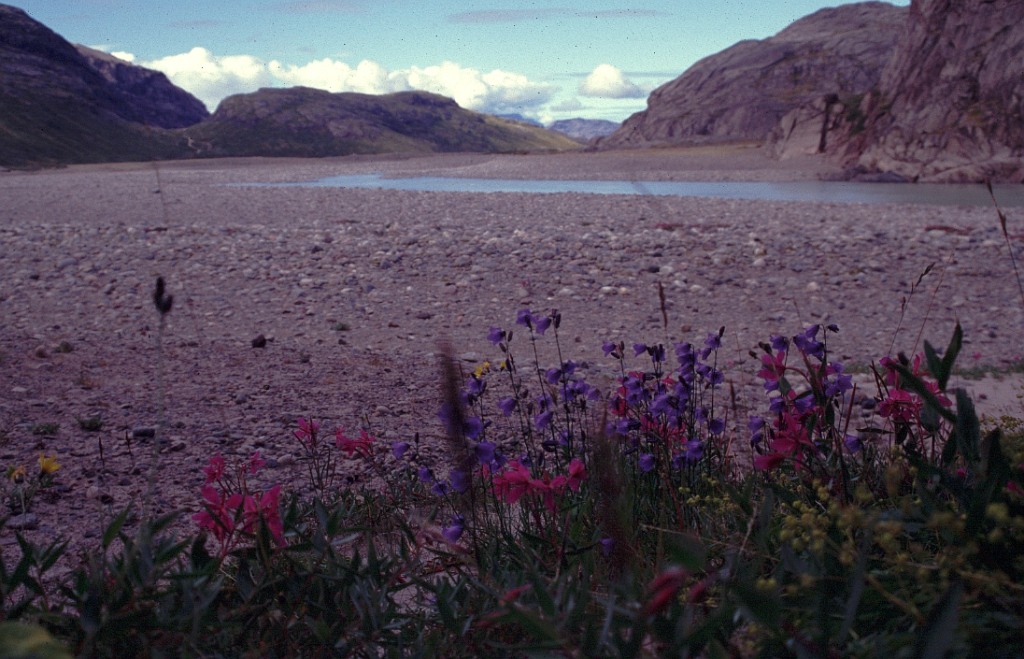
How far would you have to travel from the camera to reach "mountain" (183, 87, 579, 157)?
13375 centimetres

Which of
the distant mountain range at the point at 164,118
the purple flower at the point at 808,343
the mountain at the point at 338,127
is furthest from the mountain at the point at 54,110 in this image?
the purple flower at the point at 808,343

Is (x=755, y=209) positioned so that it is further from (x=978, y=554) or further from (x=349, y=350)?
(x=978, y=554)

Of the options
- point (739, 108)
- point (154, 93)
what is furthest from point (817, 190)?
point (154, 93)

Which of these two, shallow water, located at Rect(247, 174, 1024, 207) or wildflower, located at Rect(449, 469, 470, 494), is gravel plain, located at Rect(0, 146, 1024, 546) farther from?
shallow water, located at Rect(247, 174, 1024, 207)

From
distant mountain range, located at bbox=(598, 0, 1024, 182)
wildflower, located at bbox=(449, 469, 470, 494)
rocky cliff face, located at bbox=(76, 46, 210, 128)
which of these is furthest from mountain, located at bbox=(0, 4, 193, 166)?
wildflower, located at bbox=(449, 469, 470, 494)

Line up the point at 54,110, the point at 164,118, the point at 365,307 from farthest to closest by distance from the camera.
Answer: the point at 164,118 → the point at 54,110 → the point at 365,307

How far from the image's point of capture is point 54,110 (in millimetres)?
100125

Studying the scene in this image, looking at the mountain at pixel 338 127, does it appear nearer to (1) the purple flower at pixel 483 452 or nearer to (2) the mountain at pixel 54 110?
(2) the mountain at pixel 54 110

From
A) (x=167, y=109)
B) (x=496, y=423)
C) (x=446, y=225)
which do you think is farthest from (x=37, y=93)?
(x=496, y=423)

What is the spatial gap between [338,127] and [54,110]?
5784 centimetres

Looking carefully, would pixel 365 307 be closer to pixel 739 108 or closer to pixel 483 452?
pixel 483 452

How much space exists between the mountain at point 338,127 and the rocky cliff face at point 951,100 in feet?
277

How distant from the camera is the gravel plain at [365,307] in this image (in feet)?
14.7

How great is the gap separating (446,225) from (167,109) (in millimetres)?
175647
